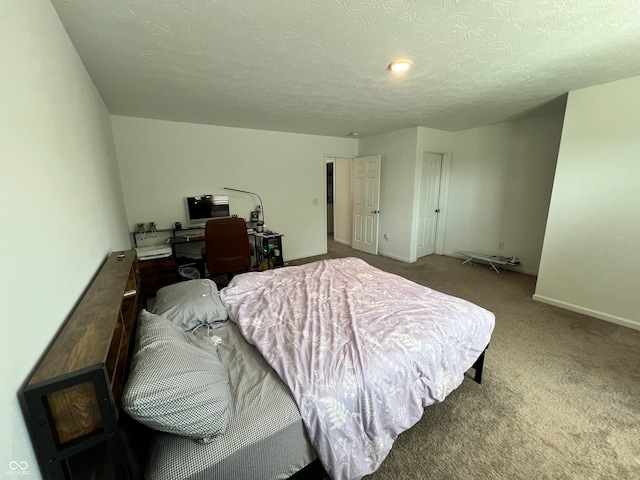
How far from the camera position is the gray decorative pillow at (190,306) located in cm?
161

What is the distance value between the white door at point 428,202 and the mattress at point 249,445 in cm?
429

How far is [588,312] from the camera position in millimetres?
2816

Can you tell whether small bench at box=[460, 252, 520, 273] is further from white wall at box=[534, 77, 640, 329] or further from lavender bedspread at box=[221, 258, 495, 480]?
lavender bedspread at box=[221, 258, 495, 480]

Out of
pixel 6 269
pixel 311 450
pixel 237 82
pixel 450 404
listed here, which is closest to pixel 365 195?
pixel 237 82

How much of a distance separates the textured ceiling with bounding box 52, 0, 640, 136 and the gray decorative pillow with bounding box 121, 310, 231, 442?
1699mm

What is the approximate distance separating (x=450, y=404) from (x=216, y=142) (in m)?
4.24

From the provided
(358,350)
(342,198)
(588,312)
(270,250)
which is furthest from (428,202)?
(358,350)

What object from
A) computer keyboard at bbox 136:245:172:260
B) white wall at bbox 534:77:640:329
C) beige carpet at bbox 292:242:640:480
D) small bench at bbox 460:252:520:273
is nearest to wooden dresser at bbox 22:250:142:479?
beige carpet at bbox 292:242:640:480

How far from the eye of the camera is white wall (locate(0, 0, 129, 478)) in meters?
0.69

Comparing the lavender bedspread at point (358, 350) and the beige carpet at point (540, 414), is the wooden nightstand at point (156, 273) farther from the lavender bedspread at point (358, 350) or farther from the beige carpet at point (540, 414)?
the beige carpet at point (540, 414)

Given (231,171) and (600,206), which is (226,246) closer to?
(231,171)

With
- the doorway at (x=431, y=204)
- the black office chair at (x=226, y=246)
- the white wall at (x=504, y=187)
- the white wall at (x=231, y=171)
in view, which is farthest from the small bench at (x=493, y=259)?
the black office chair at (x=226, y=246)

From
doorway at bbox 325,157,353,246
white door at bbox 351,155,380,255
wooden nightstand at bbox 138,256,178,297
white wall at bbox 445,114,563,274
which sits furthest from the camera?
doorway at bbox 325,157,353,246

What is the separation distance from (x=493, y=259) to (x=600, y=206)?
67.2 inches
